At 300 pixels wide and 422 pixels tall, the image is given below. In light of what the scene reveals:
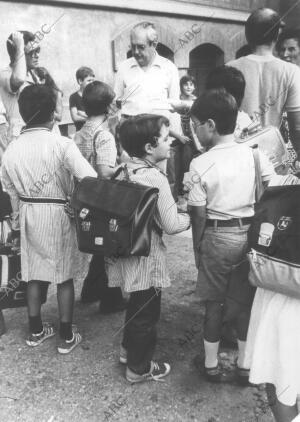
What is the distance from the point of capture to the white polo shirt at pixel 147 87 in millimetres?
3871

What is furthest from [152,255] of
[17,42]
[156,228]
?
[17,42]

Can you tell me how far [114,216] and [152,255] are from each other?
336 mm

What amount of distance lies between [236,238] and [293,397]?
2.81 feet

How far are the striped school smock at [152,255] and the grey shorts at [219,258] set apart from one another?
0.17m

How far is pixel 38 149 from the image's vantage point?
2.71m

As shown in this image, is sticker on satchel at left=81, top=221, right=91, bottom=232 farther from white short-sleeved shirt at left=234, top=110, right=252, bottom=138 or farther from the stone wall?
the stone wall

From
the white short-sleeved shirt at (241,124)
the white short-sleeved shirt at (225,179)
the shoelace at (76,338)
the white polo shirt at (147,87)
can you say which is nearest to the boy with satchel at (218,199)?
the white short-sleeved shirt at (225,179)

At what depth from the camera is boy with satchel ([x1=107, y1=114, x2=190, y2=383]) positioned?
2.37m

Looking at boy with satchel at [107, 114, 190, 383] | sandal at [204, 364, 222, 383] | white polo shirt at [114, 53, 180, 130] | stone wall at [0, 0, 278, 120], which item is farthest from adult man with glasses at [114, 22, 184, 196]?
stone wall at [0, 0, 278, 120]

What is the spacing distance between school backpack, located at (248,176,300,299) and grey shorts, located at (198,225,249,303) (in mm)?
468

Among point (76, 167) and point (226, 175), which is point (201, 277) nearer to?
point (226, 175)

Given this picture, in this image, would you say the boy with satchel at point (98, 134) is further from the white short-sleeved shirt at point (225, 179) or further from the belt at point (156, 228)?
the white short-sleeved shirt at point (225, 179)

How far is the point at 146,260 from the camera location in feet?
8.04

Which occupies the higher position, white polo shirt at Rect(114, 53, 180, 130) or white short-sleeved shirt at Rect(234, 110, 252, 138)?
white polo shirt at Rect(114, 53, 180, 130)
